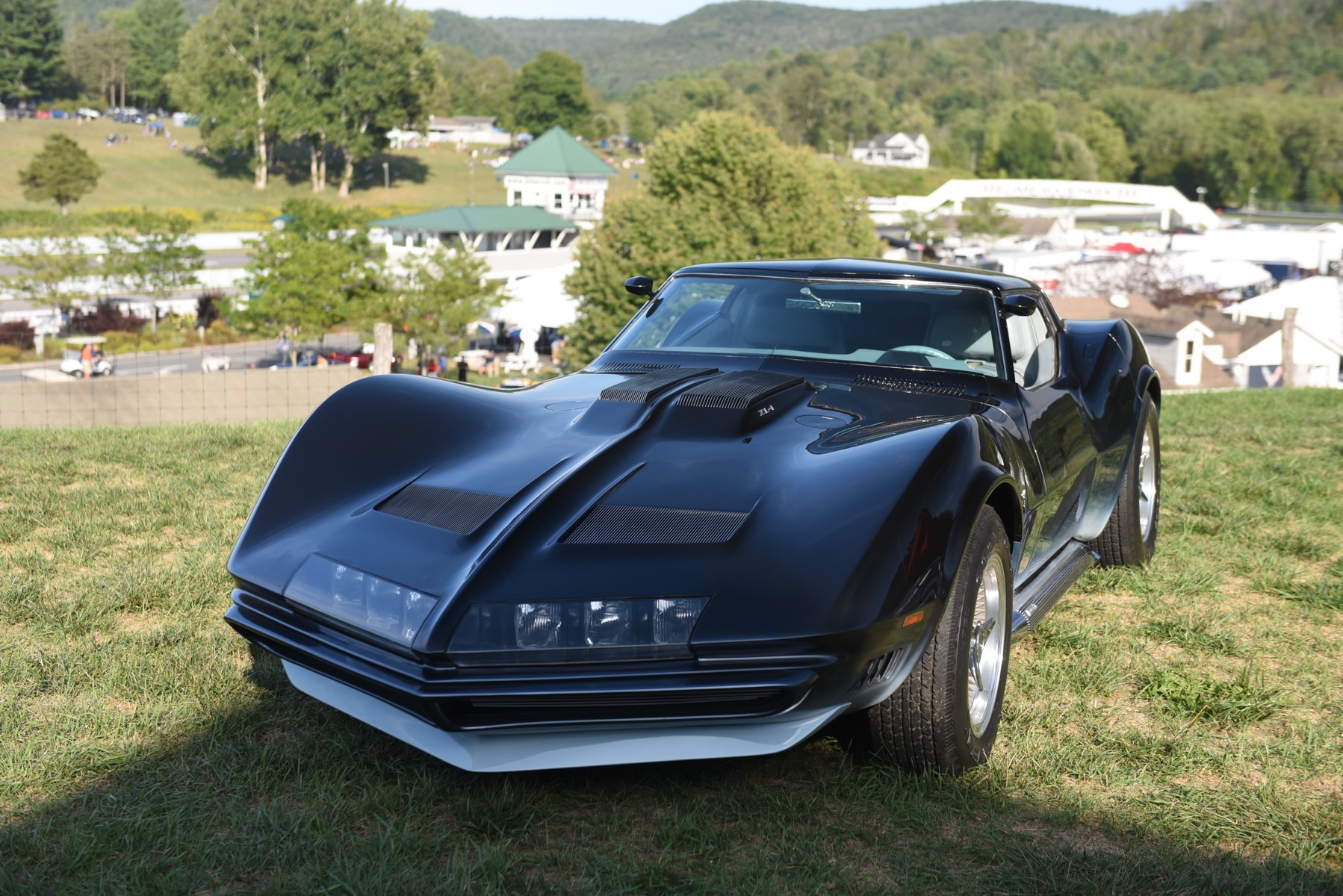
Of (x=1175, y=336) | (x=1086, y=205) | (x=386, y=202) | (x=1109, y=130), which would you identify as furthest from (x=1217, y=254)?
(x=1109, y=130)

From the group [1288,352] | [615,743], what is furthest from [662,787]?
[1288,352]

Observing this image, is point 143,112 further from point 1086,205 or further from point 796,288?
point 796,288

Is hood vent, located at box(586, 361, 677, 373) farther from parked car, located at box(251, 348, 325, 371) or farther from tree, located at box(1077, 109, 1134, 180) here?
tree, located at box(1077, 109, 1134, 180)

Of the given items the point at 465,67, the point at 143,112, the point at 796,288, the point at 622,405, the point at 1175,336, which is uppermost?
the point at 465,67

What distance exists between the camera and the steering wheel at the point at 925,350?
13.6 feet

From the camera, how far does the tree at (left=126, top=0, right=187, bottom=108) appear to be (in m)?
123

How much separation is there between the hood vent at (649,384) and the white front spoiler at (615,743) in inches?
47.5

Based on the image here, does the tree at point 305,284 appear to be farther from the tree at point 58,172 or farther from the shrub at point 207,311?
the tree at point 58,172

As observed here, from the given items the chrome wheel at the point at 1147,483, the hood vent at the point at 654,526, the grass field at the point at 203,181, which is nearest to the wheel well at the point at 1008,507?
the hood vent at the point at 654,526

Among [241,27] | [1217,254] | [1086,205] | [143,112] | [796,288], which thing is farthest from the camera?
[143,112]

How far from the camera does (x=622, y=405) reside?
3562mm

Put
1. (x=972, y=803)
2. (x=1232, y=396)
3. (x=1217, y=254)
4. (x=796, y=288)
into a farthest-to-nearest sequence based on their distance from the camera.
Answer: (x=1217, y=254) < (x=1232, y=396) < (x=796, y=288) < (x=972, y=803)

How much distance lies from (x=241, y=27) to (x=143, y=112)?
53.5 metres

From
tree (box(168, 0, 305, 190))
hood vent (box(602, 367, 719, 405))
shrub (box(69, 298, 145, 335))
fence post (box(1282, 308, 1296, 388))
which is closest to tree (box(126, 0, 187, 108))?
tree (box(168, 0, 305, 190))
